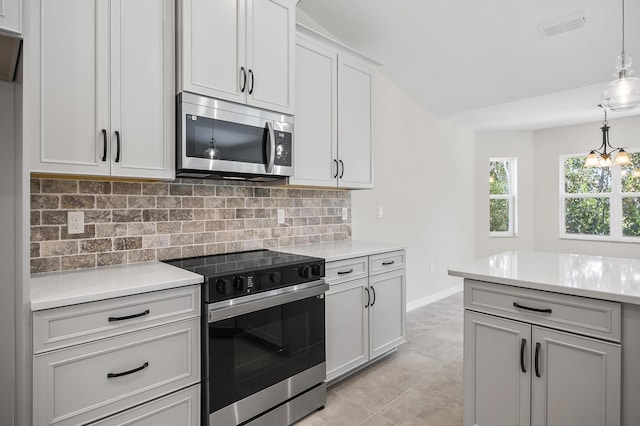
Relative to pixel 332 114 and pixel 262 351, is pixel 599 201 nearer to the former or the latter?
pixel 332 114

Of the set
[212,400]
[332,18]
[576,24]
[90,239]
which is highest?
[332,18]

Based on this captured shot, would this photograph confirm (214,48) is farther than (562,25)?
No

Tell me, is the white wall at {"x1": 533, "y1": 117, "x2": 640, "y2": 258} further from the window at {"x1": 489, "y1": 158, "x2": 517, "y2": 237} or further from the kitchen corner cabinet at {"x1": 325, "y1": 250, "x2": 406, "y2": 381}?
the kitchen corner cabinet at {"x1": 325, "y1": 250, "x2": 406, "y2": 381}

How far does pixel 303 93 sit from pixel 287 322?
1691mm

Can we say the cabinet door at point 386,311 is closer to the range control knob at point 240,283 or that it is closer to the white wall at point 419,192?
the white wall at point 419,192

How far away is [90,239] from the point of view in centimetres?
199

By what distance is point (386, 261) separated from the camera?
293 cm

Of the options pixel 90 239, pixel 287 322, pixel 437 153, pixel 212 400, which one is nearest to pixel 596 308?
pixel 287 322

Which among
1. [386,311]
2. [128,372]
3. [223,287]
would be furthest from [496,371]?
[128,372]

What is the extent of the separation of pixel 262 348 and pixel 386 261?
133cm

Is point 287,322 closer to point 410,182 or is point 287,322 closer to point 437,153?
point 410,182

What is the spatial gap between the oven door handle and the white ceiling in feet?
8.18

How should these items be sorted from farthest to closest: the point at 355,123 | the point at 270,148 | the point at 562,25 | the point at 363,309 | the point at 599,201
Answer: the point at 599,201 < the point at 355,123 < the point at 562,25 < the point at 363,309 < the point at 270,148

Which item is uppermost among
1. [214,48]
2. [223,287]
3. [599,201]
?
[214,48]
